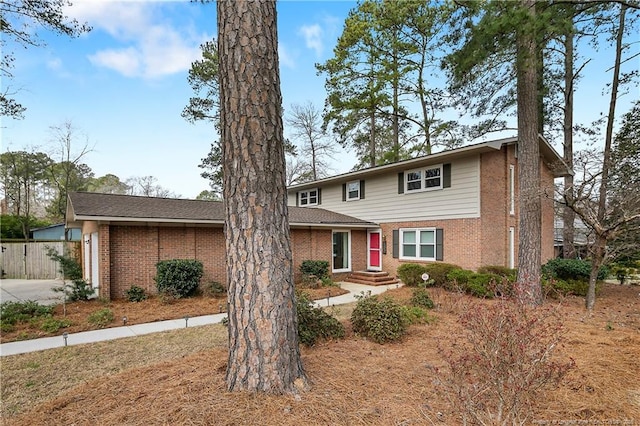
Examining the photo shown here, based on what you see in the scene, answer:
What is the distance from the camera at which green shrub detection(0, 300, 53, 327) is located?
6.55 metres

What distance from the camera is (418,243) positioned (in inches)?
493

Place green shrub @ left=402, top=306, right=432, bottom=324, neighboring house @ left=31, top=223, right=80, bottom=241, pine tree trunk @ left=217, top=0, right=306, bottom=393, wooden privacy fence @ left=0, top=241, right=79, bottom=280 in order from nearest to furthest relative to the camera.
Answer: pine tree trunk @ left=217, top=0, right=306, bottom=393
green shrub @ left=402, top=306, right=432, bottom=324
wooden privacy fence @ left=0, top=241, right=79, bottom=280
neighboring house @ left=31, top=223, right=80, bottom=241

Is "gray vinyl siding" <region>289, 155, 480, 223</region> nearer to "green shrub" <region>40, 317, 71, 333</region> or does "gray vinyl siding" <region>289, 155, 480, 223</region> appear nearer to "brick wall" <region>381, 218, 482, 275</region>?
"brick wall" <region>381, 218, 482, 275</region>

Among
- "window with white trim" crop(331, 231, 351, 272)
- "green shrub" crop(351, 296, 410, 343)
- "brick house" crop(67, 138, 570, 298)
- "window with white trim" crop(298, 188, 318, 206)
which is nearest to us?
"green shrub" crop(351, 296, 410, 343)

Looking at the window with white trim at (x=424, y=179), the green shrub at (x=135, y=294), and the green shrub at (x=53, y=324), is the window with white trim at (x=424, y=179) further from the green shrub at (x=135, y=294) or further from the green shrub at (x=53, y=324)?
the green shrub at (x=53, y=324)

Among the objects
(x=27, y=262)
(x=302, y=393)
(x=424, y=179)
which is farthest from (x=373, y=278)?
(x=27, y=262)

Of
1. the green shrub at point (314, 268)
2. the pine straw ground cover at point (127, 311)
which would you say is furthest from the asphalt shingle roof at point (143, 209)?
the pine straw ground cover at point (127, 311)

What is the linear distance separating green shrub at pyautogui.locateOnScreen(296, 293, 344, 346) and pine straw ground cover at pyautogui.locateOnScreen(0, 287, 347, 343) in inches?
76.5

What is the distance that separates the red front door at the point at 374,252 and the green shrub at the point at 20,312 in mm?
11291

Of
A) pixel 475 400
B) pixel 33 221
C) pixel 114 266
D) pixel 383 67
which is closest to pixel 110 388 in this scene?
pixel 475 400

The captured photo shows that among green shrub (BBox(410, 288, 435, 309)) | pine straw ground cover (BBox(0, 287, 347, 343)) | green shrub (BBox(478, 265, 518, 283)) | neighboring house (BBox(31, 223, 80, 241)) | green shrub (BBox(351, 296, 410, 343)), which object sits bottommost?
pine straw ground cover (BBox(0, 287, 347, 343))

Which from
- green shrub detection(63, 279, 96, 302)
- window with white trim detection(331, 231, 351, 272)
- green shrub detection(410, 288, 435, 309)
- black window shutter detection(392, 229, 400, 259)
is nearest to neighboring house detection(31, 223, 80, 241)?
green shrub detection(63, 279, 96, 302)

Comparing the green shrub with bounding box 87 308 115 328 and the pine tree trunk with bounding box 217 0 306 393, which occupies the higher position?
the pine tree trunk with bounding box 217 0 306 393

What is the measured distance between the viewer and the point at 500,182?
11281mm
